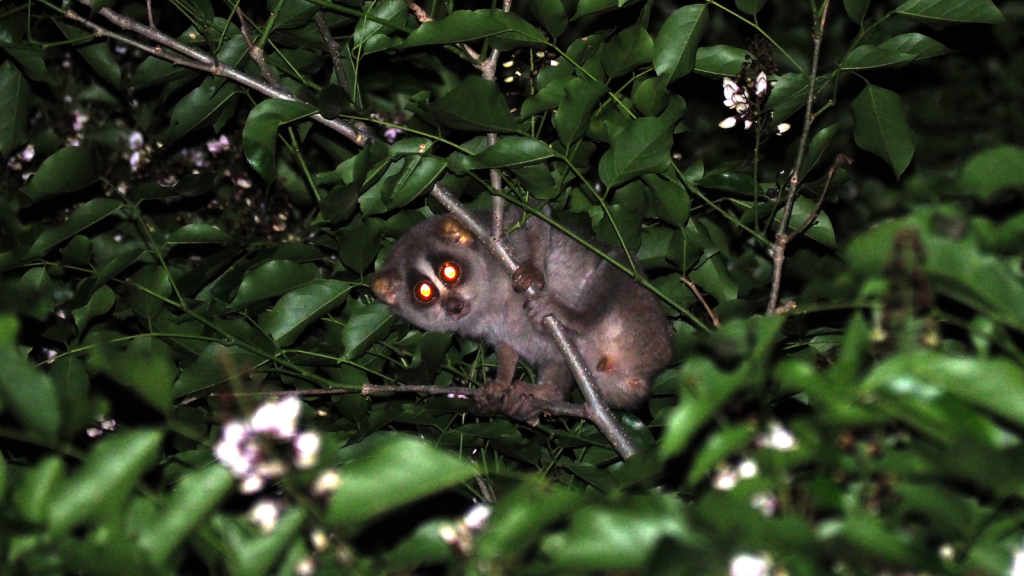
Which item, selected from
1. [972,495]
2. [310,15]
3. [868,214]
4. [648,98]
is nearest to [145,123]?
[310,15]

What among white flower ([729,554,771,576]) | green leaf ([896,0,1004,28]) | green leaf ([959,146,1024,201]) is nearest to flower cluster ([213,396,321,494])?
white flower ([729,554,771,576])

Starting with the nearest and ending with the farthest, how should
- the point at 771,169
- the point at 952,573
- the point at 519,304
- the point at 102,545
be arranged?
the point at 952,573 → the point at 102,545 → the point at 519,304 → the point at 771,169

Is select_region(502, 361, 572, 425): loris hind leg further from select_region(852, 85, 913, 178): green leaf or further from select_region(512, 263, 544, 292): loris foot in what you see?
select_region(852, 85, 913, 178): green leaf

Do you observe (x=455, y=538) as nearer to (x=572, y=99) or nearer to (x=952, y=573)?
(x=952, y=573)

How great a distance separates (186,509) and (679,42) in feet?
8.12

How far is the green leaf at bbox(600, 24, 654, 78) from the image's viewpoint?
3359 millimetres

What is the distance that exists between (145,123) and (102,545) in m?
4.52

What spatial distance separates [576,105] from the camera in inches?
130

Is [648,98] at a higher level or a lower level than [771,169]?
higher

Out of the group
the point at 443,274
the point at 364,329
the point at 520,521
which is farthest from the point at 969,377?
the point at 443,274

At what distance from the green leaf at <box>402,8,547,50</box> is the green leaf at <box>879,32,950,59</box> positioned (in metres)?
1.21

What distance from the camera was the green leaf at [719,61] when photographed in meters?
3.67

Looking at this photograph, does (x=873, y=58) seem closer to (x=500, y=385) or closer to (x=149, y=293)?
(x=500, y=385)

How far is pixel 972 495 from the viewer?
168cm
